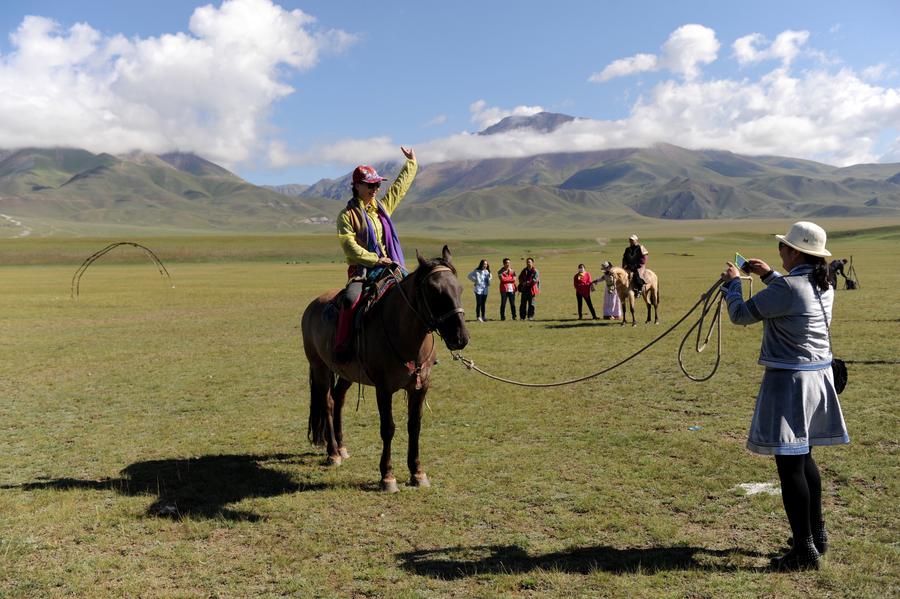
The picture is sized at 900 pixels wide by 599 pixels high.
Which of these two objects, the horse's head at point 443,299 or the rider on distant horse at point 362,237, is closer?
the horse's head at point 443,299

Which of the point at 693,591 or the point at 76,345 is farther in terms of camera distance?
the point at 76,345

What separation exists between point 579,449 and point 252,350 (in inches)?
494

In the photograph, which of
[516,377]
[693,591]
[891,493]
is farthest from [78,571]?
[516,377]

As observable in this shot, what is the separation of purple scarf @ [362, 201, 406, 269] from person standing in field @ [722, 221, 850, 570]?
4201mm

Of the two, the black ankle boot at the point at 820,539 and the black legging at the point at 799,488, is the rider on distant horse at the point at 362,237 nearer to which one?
the black legging at the point at 799,488

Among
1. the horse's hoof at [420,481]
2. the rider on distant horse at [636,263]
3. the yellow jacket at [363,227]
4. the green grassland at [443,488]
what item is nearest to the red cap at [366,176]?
the yellow jacket at [363,227]

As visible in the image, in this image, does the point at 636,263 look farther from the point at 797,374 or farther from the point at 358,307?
the point at 797,374

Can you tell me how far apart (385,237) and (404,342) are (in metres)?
1.52

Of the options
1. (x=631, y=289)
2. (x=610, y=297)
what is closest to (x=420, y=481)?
(x=631, y=289)

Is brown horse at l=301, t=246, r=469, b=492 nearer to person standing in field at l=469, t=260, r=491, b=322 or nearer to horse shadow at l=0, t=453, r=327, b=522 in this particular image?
horse shadow at l=0, t=453, r=327, b=522

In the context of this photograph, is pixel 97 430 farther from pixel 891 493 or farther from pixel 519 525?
pixel 891 493

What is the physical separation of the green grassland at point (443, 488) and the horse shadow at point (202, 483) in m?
0.04

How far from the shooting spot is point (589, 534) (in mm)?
6391

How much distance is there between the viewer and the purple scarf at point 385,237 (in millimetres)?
7863
